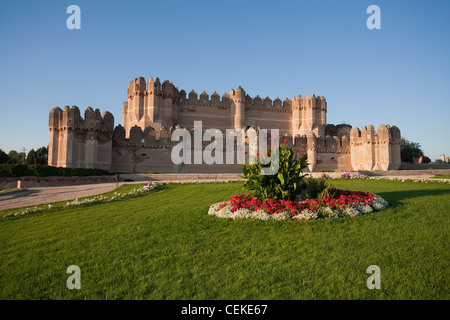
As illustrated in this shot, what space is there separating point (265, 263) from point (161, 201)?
7.21 meters

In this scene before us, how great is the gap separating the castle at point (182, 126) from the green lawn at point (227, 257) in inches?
790

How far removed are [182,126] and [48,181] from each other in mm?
22170

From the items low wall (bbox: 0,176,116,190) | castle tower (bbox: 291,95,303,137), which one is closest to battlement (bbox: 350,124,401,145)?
castle tower (bbox: 291,95,303,137)

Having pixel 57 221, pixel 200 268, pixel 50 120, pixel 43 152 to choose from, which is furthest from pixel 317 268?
pixel 43 152

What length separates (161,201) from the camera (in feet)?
36.8

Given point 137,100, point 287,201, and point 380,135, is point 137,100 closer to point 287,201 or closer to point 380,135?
point 380,135

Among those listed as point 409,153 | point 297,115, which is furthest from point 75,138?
point 409,153

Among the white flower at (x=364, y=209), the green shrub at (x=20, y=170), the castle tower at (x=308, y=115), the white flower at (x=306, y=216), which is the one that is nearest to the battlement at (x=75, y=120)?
the green shrub at (x=20, y=170)

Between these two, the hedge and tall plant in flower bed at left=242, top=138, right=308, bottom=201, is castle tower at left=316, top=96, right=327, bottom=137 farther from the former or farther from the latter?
tall plant in flower bed at left=242, top=138, right=308, bottom=201

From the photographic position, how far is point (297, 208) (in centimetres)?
765

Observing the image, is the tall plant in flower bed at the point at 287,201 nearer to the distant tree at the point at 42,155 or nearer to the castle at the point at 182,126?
the castle at the point at 182,126

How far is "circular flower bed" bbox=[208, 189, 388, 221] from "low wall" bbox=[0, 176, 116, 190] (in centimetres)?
1642
